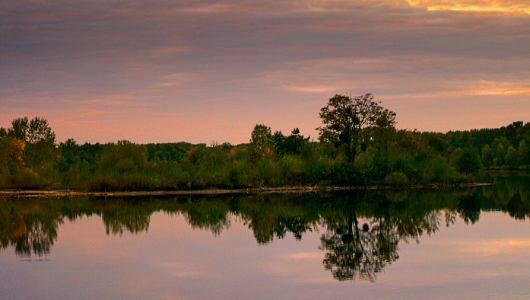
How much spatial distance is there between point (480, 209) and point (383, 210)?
4265 millimetres

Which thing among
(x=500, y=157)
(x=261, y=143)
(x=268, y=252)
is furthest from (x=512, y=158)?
(x=268, y=252)

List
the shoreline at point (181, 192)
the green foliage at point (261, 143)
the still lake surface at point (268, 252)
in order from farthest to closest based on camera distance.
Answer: the green foliage at point (261, 143) → the shoreline at point (181, 192) → the still lake surface at point (268, 252)

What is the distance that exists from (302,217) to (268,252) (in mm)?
6741

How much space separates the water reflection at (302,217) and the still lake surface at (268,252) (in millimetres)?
46

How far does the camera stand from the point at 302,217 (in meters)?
20.2

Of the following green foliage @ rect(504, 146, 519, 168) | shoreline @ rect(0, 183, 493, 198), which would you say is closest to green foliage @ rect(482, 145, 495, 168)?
green foliage @ rect(504, 146, 519, 168)

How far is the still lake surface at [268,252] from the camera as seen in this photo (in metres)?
9.93

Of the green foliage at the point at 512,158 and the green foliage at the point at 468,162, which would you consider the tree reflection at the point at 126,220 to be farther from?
the green foliage at the point at 512,158

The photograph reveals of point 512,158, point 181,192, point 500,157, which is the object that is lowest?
point 181,192

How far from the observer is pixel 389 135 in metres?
44.2

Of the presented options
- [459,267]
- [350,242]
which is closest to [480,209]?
[350,242]

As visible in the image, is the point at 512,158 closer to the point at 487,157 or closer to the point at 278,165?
the point at 487,157

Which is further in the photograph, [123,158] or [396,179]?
[123,158]

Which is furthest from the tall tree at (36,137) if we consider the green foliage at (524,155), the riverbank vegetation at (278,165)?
the green foliage at (524,155)
